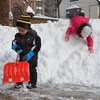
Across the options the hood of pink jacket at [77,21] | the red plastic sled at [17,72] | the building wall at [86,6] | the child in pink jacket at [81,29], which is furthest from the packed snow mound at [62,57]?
the building wall at [86,6]

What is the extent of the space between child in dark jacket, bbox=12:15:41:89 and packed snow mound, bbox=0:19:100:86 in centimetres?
86

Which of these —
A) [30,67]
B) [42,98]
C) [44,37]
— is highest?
[44,37]

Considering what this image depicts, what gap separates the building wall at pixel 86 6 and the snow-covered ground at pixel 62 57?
25.8 meters

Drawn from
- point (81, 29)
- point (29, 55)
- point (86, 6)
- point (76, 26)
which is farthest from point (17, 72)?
point (86, 6)

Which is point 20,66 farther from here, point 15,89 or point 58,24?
point 58,24

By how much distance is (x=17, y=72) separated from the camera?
6480 mm

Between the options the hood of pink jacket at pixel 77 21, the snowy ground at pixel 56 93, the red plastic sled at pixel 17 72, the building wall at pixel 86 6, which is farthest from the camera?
the building wall at pixel 86 6

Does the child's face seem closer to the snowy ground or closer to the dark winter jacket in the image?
the dark winter jacket

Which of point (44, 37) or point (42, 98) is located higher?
point (44, 37)

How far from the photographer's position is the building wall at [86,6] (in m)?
35.1

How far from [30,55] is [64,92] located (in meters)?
1.03

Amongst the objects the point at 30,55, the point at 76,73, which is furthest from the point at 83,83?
the point at 30,55

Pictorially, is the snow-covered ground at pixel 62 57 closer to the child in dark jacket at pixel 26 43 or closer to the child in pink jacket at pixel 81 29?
the child in pink jacket at pixel 81 29

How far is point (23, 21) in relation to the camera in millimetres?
6609
